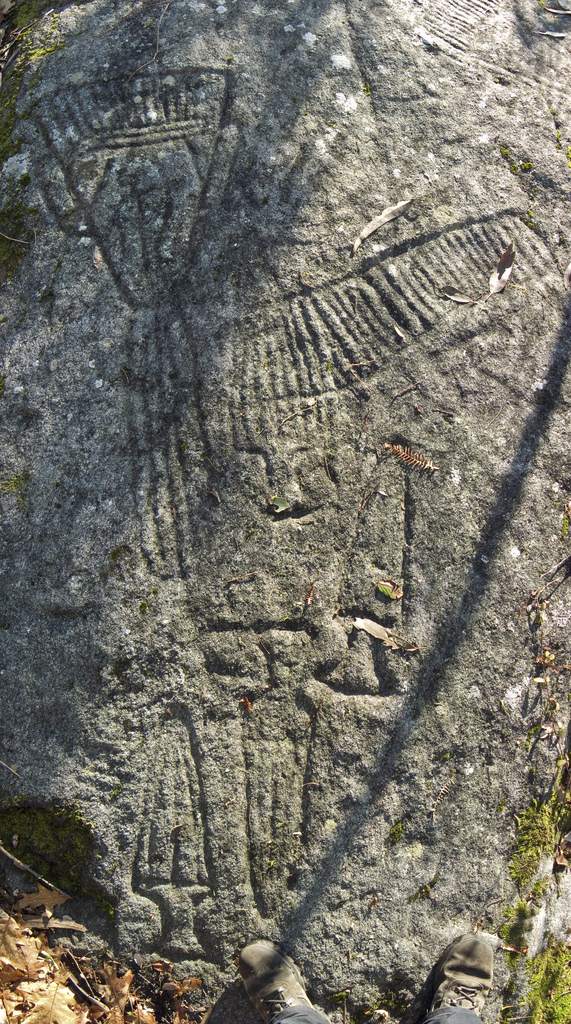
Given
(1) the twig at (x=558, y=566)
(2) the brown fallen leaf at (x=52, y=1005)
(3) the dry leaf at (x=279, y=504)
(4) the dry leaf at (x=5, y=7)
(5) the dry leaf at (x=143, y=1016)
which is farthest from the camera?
(4) the dry leaf at (x=5, y=7)

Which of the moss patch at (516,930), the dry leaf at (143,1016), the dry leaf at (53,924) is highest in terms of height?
the dry leaf at (53,924)

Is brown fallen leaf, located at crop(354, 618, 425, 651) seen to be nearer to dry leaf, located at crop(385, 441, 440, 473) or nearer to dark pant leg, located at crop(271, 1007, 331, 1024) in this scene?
dry leaf, located at crop(385, 441, 440, 473)

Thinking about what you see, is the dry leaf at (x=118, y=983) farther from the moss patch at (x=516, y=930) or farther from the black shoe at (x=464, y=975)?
the moss patch at (x=516, y=930)

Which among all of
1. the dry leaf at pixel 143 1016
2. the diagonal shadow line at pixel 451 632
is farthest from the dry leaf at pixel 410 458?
the dry leaf at pixel 143 1016

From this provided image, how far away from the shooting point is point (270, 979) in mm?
2213

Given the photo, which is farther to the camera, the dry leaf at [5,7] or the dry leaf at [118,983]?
the dry leaf at [5,7]

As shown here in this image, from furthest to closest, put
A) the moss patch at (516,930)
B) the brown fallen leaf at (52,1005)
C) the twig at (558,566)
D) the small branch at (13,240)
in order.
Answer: the small branch at (13,240)
the twig at (558,566)
the moss patch at (516,930)
the brown fallen leaf at (52,1005)

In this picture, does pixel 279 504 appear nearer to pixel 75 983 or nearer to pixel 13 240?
pixel 13 240

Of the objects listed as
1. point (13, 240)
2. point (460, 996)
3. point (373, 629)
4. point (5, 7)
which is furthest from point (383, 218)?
point (460, 996)

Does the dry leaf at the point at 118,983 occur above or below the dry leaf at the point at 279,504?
below

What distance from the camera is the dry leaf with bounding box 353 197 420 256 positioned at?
9.26 ft

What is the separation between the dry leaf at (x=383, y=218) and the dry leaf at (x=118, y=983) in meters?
3.05

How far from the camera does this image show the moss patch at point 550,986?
2467 mm

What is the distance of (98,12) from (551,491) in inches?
127
